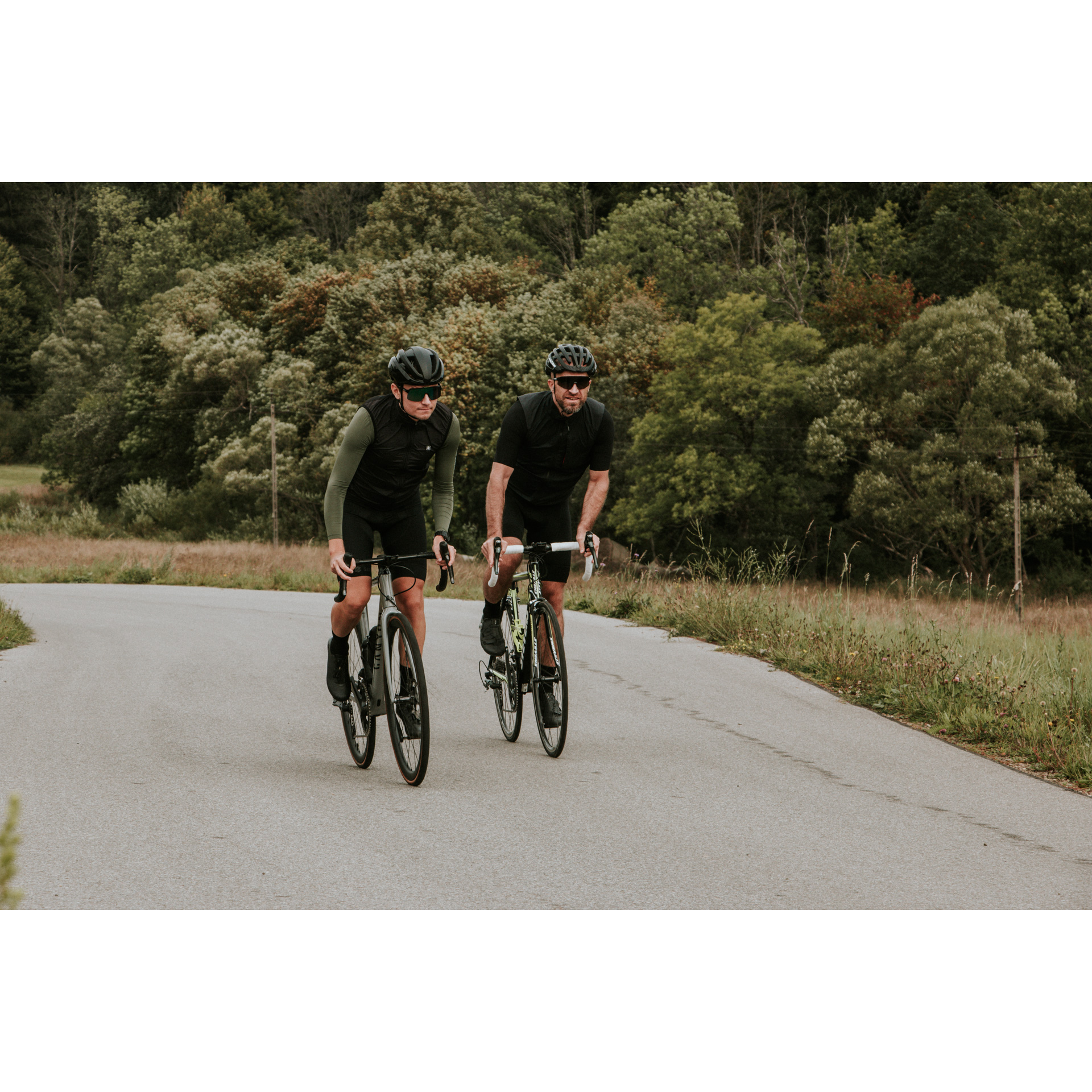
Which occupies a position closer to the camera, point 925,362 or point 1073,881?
point 1073,881

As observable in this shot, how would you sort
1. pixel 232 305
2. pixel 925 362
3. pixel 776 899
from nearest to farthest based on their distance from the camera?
pixel 776 899, pixel 925 362, pixel 232 305

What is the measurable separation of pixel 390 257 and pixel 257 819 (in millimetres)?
49665

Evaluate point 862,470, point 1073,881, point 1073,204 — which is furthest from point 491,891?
point 1073,204

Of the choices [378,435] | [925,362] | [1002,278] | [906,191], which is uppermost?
[906,191]

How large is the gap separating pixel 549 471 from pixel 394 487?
3.63 ft

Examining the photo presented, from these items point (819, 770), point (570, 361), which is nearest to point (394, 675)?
point (570, 361)

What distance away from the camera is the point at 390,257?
52969 mm

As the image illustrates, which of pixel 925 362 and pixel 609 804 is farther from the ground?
pixel 925 362

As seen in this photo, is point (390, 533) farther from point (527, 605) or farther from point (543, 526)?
point (543, 526)

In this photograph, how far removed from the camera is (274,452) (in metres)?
43.0

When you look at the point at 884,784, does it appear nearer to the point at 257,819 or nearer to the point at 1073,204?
the point at 257,819

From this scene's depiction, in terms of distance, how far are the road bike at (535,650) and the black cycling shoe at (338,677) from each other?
40.0 inches

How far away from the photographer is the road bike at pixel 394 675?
239 inches

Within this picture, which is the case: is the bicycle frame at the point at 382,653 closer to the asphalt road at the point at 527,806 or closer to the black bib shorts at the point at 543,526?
the asphalt road at the point at 527,806
